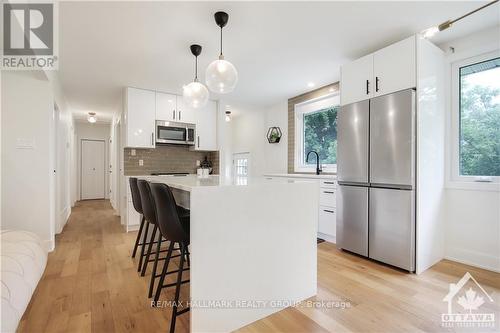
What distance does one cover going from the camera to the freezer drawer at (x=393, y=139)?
240 cm

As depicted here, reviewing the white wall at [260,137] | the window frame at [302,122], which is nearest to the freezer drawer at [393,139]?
Answer: the window frame at [302,122]

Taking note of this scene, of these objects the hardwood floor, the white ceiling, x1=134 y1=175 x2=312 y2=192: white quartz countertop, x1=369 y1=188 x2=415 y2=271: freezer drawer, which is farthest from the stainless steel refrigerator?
x1=134 y1=175 x2=312 y2=192: white quartz countertop

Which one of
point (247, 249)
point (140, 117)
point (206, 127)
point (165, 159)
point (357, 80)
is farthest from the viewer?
point (206, 127)

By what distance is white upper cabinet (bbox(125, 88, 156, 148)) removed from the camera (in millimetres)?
4191

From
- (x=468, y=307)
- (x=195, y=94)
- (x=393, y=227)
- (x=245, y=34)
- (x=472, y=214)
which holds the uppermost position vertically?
(x=245, y=34)

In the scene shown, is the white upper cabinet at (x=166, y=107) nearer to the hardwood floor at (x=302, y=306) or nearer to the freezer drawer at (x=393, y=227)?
the hardwood floor at (x=302, y=306)

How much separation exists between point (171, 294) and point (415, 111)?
272cm

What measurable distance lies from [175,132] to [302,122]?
7.64ft

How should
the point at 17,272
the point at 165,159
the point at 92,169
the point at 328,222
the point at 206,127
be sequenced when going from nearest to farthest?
1. the point at 17,272
2. the point at 328,222
3. the point at 165,159
4. the point at 206,127
5. the point at 92,169

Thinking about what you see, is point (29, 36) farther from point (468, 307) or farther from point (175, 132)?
point (468, 307)

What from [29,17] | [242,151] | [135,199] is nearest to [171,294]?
[135,199]

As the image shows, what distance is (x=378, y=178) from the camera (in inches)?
104

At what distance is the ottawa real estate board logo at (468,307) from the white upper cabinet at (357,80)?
6.40ft

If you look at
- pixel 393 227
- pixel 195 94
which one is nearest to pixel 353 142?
pixel 393 227
